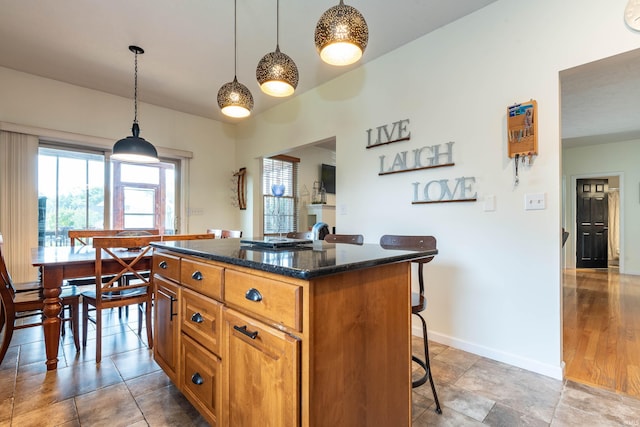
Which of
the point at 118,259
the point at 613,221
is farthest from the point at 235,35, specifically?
the point at 613,221

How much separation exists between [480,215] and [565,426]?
53.4 inches

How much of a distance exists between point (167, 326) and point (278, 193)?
3.63 meters

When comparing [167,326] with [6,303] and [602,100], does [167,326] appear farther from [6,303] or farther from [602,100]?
[602,100]

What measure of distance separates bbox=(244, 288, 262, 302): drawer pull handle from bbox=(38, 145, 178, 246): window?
154 inches

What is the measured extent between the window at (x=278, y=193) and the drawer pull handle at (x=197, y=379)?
3.62 m

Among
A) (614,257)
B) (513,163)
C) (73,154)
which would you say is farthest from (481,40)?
(614,257)

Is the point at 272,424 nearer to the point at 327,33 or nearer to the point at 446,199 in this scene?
the point at 327,33

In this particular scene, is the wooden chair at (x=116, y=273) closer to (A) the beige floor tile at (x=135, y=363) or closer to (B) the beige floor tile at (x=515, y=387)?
(A) the beige floor tile at (x=135, y=363)

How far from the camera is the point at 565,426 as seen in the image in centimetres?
149

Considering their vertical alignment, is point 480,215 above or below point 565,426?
above

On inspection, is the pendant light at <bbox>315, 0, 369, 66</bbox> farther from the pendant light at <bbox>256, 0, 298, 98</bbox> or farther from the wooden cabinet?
the wooden cabinet

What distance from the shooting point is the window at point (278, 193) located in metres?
5.32

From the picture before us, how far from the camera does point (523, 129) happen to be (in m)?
2.10

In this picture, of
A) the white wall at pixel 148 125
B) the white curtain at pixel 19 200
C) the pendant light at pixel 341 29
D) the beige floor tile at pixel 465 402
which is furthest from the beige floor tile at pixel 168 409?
the white wall at pixel 148 125
